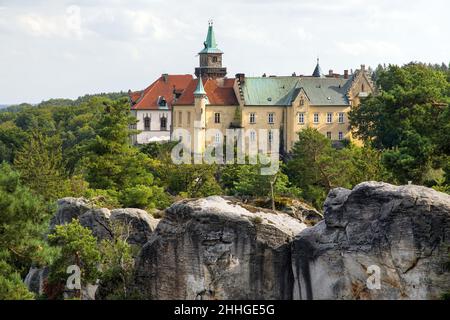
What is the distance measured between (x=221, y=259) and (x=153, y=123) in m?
64.2

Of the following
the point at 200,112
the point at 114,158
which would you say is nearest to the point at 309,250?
the point at 114,158

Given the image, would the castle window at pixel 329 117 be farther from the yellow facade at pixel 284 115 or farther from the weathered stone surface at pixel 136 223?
the weathered stone surface at pixel 136 223

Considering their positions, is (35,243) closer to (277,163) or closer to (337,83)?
(277,163)

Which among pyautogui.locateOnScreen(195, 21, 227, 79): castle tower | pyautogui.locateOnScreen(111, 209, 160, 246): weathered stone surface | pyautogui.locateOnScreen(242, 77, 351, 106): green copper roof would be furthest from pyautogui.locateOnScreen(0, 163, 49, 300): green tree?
pyautogui.locateOnScreen(195, 21, 227, 79): castle tower

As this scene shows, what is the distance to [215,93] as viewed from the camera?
8100cm

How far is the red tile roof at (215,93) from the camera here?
8069 centimetres

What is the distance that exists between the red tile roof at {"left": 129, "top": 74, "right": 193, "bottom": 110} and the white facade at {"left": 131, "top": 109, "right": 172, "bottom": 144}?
49 centimetres

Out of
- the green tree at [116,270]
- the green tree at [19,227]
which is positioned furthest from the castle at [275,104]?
the green tree at [19,227]

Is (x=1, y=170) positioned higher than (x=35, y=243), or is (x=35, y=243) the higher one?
(x=1, y=170)

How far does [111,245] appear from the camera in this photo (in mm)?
29891

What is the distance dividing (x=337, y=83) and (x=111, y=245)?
176ft

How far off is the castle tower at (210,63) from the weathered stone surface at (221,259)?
62258 mm

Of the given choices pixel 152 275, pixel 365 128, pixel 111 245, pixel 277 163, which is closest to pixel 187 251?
pixel 152 275

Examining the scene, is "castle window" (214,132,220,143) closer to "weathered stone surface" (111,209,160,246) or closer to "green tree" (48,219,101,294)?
"weathered stone surface" (111,209,160,246)
